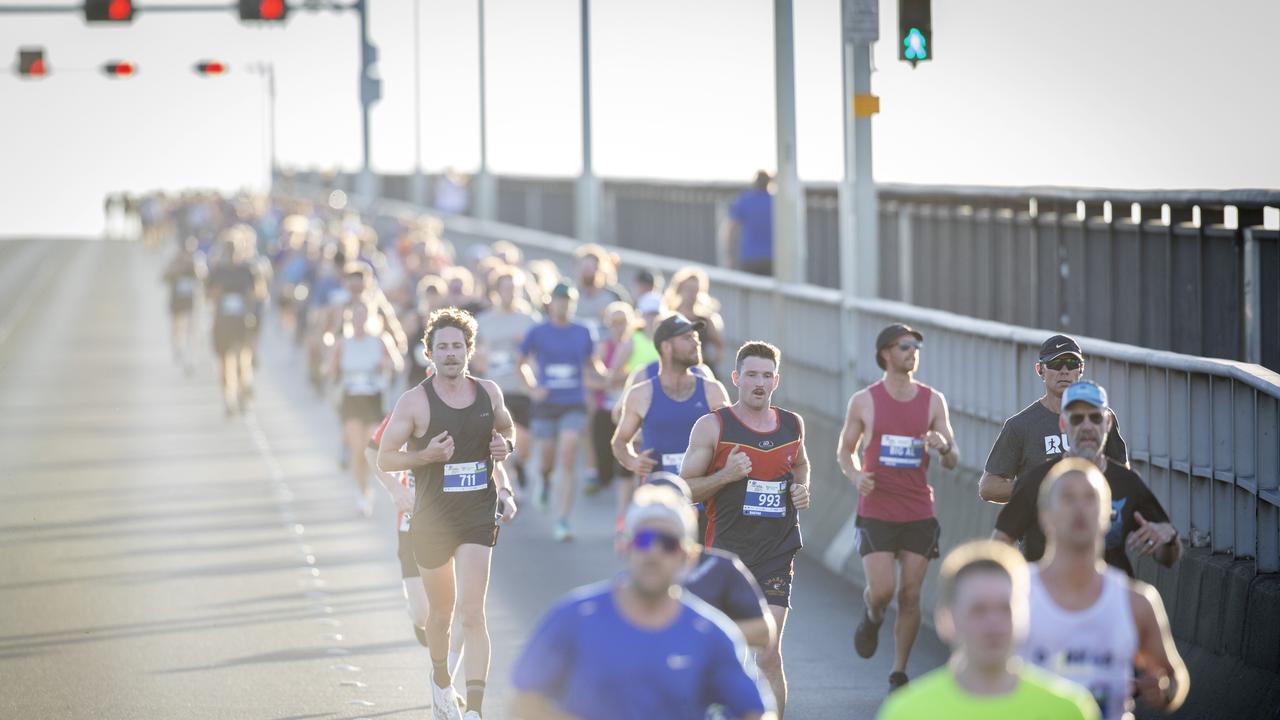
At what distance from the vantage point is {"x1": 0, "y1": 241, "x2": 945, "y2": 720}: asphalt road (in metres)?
11.3

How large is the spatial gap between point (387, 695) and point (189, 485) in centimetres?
958

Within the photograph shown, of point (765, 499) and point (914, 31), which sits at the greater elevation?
point (914, 31)

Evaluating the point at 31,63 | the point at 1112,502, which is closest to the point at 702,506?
the point at 1112,502

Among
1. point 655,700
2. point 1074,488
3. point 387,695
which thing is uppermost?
point 1074,488

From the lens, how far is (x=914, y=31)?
15.9m

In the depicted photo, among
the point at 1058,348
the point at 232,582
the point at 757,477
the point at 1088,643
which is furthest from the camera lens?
the point at 232,582

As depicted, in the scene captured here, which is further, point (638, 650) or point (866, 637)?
point (866, 637)

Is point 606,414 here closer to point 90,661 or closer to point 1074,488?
point 90,661

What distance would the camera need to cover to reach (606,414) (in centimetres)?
1906

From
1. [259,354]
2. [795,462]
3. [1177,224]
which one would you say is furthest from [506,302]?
[259,354]

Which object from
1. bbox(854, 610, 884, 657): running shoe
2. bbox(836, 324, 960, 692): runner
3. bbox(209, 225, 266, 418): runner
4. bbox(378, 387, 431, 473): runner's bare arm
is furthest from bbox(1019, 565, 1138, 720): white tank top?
bbox(209, 225, 266, 418): runner

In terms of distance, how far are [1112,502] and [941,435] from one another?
93.3 inches

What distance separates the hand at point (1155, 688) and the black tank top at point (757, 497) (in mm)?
3435

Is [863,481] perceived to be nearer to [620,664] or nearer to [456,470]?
[456,470]
